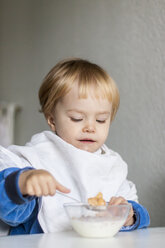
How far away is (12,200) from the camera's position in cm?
98

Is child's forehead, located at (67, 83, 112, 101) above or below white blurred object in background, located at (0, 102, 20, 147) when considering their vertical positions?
above

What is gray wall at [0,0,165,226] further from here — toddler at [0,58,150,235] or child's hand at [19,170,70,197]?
child's hand at [19,170,70,197]

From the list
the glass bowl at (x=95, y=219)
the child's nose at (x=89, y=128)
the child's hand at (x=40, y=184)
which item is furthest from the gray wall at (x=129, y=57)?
the child's hand at (x=40, y=184)

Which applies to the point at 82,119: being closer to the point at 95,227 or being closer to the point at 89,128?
the point at 89,128

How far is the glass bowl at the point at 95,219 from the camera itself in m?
0.91

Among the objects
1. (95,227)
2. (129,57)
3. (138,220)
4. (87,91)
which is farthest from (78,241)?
(129,57)

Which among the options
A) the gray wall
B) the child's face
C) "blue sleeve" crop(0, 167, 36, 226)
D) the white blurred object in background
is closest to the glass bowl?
"blue sleeve" crop(0, 167, 36, 226)

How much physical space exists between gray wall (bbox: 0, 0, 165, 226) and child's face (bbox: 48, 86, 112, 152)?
39 cm

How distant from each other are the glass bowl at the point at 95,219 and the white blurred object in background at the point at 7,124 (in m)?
2.31

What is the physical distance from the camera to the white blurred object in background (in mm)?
3188

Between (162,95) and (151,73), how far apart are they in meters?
0.11

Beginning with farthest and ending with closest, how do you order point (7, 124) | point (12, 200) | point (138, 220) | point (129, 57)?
1. point (7, 124)
2. point (129, 57)
3. point (138, 220)
4. point (12, 200)

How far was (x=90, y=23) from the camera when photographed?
208cm

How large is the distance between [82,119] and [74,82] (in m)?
0.12
